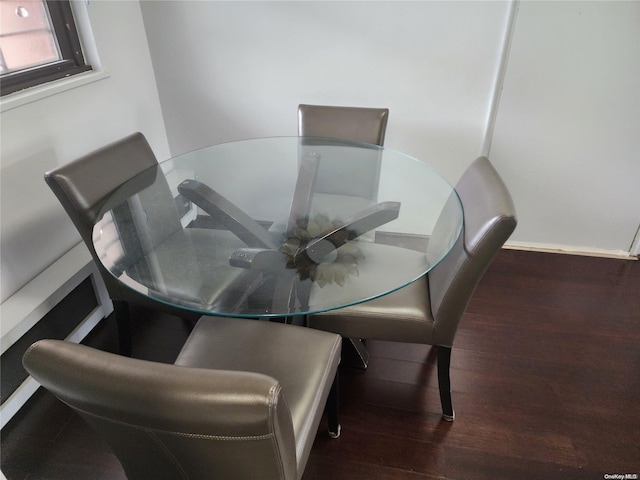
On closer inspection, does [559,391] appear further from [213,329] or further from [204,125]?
[204,125]

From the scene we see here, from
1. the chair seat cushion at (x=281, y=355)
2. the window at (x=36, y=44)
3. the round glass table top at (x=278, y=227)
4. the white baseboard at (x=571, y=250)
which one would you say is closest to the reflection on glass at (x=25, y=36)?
the window at (x=36, y=44)

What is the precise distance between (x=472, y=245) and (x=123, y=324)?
53.5 inches

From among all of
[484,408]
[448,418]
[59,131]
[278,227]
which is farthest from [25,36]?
[484,408]

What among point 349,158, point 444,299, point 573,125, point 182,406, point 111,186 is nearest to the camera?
point 182,406

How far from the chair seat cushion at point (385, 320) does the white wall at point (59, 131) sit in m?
1.21

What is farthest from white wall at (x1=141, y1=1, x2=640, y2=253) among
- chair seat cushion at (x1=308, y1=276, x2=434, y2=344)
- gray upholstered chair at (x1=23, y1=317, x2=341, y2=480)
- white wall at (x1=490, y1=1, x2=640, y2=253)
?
gray upholstered chair at (x1=23, y1=317, x2=341, y2=480)

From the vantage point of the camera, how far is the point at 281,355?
4.12 feet

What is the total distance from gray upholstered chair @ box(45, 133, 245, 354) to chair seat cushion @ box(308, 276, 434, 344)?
1.36 ft

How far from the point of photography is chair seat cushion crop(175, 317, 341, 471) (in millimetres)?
1148

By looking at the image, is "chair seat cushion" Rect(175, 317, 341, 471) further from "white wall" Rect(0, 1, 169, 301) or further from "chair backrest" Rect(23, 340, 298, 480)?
"white wall" Rect(0, 1, 169, 301)

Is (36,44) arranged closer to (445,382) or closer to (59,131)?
(59,131)

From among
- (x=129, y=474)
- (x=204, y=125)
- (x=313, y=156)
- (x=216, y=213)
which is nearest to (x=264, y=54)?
(x=204, y=125)

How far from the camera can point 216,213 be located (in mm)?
1616

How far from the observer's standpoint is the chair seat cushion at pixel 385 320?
1.44m
